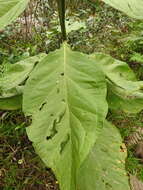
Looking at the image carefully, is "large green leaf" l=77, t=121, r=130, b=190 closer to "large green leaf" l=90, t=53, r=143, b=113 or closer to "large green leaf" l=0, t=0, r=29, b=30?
"large green leaf" l=90, t=53, r=143, b=113

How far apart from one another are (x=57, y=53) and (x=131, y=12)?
287 mm

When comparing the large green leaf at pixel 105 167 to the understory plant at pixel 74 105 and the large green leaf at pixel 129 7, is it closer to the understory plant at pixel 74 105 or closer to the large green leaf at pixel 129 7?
the understory plant at pixel 74 105

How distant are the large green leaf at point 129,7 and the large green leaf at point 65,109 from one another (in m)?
0.18

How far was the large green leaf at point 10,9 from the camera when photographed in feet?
3.16

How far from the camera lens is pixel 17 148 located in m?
2.20

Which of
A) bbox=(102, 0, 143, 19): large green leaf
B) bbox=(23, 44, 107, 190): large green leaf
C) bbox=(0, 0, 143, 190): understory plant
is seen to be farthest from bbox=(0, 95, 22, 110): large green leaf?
bbox=(102, 0, 143, 19): large green leaf

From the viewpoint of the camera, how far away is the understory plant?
0.83 m

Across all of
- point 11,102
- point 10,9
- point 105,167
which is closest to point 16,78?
point 11,102

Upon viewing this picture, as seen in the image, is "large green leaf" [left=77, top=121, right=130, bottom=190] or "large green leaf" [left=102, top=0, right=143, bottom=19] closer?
"large green leaf" [left=102, top=0, right=143, bottom=19]

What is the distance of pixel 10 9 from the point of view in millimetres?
1012

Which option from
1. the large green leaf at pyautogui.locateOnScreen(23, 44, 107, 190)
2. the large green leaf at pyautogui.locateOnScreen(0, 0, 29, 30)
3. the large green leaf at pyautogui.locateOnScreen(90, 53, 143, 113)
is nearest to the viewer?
the large green leaf at pyautogui.locateOnScreen(23, 44, 107, 190)

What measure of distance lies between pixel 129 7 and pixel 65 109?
328 mm

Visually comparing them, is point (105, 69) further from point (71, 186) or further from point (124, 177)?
point (71, 186)

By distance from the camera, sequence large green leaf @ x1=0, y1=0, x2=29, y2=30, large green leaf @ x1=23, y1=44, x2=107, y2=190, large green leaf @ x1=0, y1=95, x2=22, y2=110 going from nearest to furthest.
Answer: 1. large green leaf @ x1=23, y1=44, x2=107, y2=190
2. large green leaf @ x1=0, y1=0, x2=29, y2=30
3. large green leaf @ x1=0, y1=95, x2=22, y2=110
